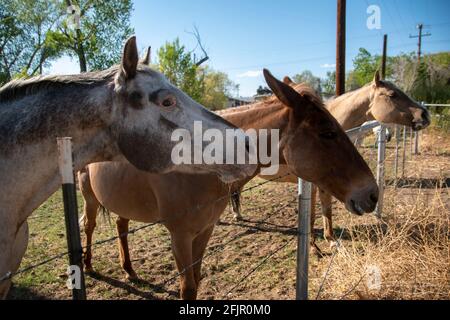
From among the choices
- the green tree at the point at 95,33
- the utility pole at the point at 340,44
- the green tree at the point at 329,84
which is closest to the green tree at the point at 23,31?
the green tree at the point at 95,33

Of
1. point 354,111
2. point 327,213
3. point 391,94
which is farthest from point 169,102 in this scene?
point 391,94

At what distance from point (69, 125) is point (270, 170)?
1.66 metres

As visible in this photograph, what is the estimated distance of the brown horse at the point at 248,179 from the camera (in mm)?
2385

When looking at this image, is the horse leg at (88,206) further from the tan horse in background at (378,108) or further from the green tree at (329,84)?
the green tree at (329,84)

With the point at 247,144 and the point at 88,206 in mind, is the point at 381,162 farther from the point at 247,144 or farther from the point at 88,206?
the point at 88,206

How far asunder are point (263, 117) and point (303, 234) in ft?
3.56

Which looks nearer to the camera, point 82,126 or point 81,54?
point 82,126

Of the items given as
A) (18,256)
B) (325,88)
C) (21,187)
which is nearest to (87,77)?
(21,187)

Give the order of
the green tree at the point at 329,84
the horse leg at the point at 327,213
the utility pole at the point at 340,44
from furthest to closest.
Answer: the green tree at the point at 329,84
the utility pole at the point at 340,44
the horse leg at the point at 327,213

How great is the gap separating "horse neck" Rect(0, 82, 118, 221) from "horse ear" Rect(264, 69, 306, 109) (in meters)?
1.22

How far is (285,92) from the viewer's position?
248 centimetres

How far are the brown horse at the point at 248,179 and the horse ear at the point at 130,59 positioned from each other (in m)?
1.05

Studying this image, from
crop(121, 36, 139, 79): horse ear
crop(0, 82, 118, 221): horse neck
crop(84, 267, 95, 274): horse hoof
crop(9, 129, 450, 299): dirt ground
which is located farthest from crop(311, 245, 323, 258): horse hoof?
crop(121, 36, 139, 79): horse ear

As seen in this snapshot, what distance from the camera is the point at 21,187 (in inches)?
65.3
